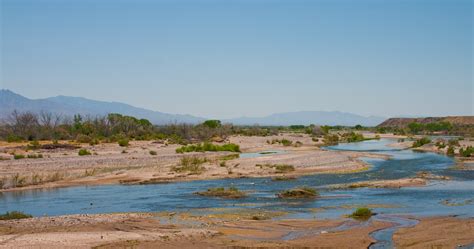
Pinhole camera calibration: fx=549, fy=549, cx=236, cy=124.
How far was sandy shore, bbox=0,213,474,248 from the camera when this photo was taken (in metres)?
19.8

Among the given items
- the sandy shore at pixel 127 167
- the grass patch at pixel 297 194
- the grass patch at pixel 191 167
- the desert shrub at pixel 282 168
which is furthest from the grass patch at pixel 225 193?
the desert shrub at pixel 282 168

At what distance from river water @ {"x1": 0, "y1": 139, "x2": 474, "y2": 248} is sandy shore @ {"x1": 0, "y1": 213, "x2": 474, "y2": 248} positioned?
4.34 feet

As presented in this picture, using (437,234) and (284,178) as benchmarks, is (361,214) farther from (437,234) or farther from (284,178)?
(284,178)

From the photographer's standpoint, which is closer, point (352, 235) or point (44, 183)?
point (352, 235)

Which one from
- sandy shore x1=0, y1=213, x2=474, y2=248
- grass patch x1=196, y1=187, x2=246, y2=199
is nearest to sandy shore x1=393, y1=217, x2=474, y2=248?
sandy shore x1=0, y1=213, x2=474, y2=248

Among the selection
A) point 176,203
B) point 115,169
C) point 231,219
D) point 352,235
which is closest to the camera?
point 352,235

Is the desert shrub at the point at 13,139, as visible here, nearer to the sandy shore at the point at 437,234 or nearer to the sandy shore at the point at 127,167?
the sandy shore at the point at 127,167

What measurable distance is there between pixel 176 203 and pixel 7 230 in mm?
11158

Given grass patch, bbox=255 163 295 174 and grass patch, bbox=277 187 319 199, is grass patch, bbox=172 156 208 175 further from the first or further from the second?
grass patch, bbox=277 187 319 199

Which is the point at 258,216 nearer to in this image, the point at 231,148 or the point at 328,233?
the point at 328,233

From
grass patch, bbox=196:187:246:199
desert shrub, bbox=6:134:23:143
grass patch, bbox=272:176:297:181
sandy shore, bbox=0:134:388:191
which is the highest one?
desert shrub, bbox=6:134:23:143

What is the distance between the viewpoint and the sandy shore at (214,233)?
19.8m

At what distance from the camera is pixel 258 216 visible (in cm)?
2656

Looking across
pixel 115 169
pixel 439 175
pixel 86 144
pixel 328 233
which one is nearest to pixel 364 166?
pixel 439 175
